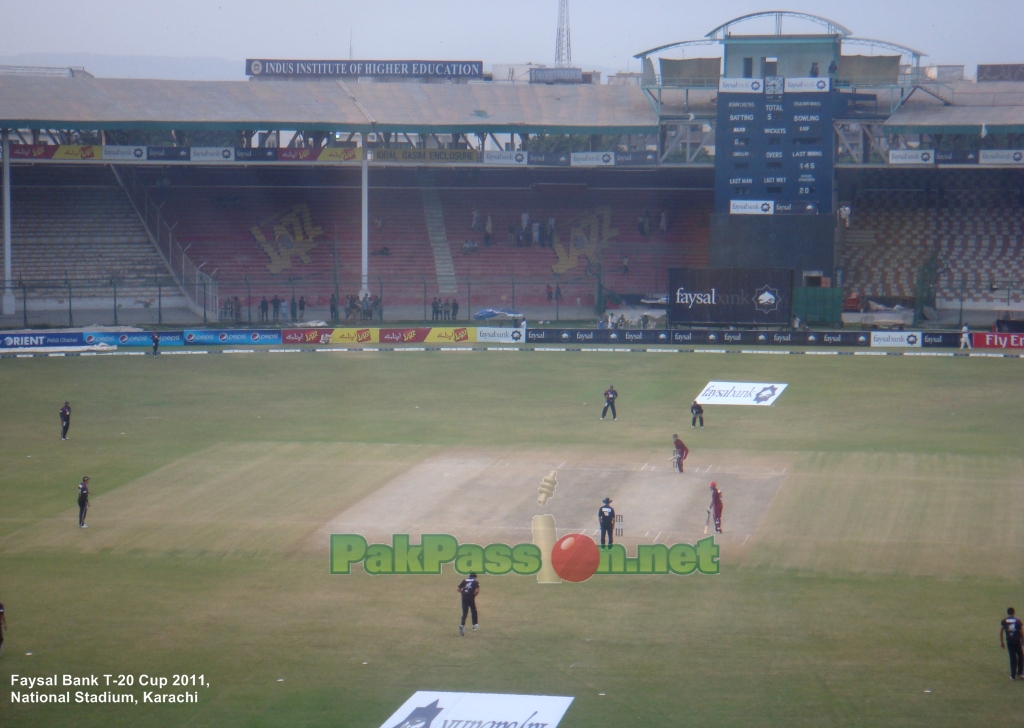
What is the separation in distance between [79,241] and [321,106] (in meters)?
16.4

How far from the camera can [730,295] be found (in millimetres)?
60031

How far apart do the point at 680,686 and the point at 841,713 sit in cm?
248

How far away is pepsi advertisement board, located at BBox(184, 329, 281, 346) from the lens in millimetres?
59438

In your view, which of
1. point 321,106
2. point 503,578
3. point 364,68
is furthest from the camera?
point 364,68

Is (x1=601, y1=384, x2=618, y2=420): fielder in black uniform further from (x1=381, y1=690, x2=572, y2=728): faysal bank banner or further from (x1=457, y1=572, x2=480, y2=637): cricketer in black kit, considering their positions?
(x1=381, y1=690, x2=572, y2=728): faysal bank banner

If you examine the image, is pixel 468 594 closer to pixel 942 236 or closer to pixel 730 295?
pixel 730 295

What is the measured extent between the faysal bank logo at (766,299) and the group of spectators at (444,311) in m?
17.3

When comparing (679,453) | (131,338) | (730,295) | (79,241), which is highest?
(79,241)

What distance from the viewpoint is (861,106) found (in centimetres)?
6638

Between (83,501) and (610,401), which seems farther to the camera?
(610,401)

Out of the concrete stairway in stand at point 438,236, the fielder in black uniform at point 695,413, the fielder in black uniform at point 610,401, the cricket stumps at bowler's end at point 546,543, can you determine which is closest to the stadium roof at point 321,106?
the concrete stairway in stand at point 438,236

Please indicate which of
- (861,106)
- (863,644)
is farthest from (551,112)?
(863,644)

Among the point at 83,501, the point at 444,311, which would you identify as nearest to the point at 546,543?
the point at 83,501

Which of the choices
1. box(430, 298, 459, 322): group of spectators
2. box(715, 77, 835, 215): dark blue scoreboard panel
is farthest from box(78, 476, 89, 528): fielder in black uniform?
box(715, 77, 835, 215): dark blue scoreboard panel
